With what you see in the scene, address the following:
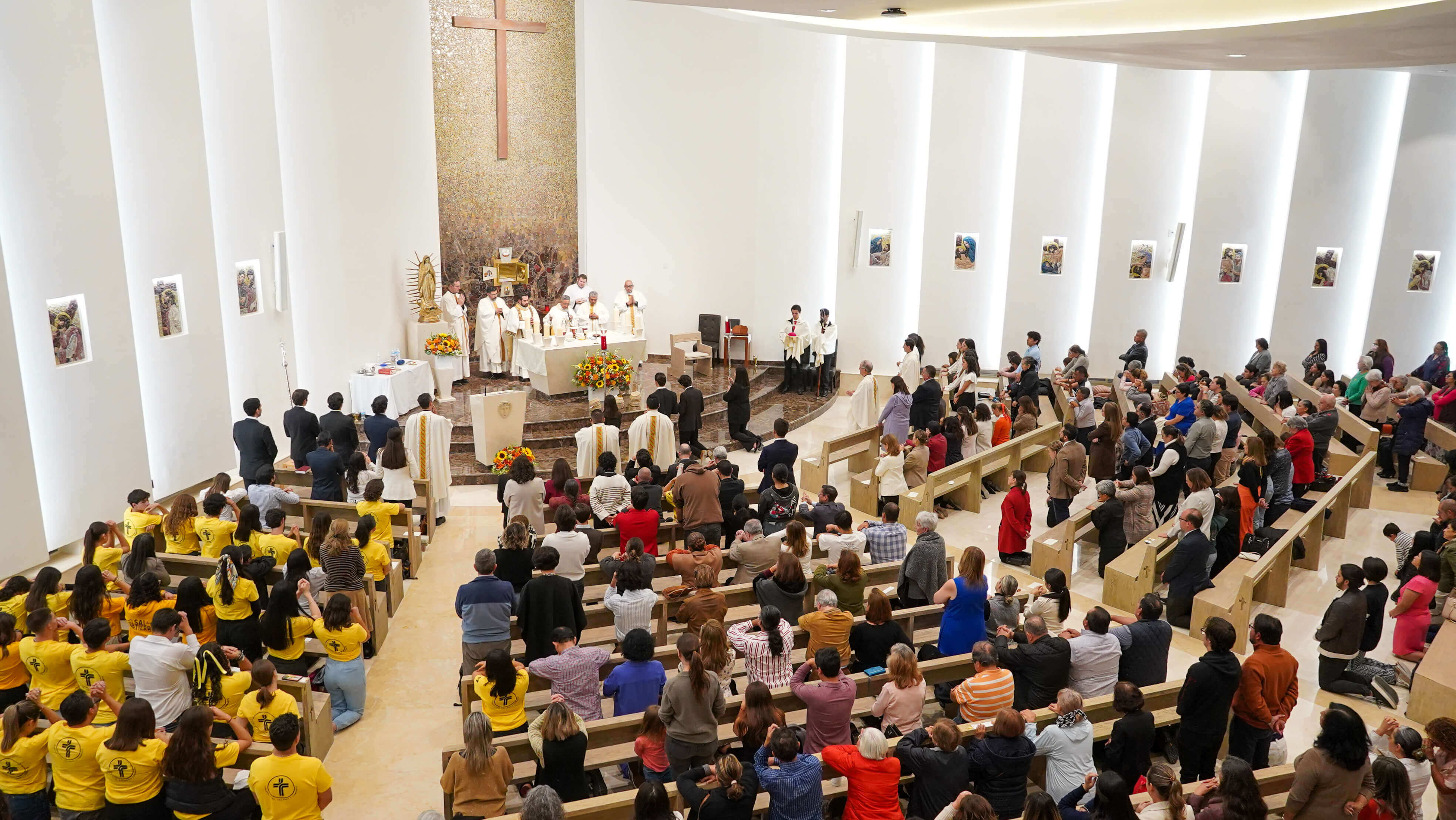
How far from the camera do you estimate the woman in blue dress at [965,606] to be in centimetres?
651

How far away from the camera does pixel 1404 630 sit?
754 centimetres

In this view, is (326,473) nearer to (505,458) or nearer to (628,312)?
(505,458)

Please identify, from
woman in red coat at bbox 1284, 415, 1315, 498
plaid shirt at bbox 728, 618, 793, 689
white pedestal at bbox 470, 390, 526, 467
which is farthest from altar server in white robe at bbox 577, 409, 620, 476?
woman in red coat at bbox 1284, 415, 1315, 498

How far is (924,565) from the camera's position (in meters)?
7.22

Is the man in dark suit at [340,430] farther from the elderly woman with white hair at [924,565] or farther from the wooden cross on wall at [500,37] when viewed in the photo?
the wooden cross on wall at [500,37]

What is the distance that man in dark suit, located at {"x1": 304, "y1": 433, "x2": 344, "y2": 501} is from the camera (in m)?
8.97

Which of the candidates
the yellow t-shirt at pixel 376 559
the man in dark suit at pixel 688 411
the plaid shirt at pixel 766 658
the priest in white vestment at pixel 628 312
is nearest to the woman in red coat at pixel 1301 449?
the man in dark suit at pixel 688 411

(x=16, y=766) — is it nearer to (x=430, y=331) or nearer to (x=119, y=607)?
(x=119, y=607)

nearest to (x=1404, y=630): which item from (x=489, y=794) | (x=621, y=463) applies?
(x=489, y=794)

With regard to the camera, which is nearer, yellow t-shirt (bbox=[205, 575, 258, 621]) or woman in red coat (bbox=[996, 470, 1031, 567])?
yellow t-shirt (bbox=[205, 575, 258, 621])

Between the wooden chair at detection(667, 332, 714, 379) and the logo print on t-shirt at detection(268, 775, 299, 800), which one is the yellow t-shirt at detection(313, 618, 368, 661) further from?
the wooden chair at detection(667, 332, 714, 379)

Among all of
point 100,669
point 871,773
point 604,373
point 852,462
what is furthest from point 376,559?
point 852,462

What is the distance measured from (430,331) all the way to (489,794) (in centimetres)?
1085

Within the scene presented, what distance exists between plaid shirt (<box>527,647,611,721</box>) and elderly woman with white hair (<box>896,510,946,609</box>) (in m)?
2.51
